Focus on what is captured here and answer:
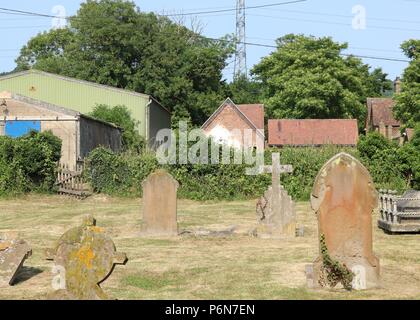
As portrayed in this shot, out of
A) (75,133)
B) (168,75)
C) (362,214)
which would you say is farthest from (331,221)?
(168,75)

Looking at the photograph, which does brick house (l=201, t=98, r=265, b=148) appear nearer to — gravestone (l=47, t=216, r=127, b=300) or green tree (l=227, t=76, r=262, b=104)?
green tree (l=227, t=76, r=262, b=104)

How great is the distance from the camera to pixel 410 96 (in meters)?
49.1

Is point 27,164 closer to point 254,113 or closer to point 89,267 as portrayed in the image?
point 89,267

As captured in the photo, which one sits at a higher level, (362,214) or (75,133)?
(75,133)

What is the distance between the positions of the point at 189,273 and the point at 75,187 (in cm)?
1963

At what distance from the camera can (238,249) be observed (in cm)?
1477

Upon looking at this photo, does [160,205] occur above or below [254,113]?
below

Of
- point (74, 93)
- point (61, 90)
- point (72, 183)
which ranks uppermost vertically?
point (61, 90)

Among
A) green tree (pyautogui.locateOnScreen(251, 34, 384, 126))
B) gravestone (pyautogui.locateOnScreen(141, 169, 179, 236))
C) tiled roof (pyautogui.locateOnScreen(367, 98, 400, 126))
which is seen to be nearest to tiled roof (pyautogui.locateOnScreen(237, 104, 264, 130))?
green tree (pyautogui.locateOnScreen(251, 34, 384, 126))

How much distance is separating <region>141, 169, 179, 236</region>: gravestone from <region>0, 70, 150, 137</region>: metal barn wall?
28.6 m

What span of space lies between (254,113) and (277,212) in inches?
1694

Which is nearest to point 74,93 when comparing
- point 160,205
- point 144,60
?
point 144,60

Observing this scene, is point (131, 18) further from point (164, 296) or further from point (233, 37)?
point (164, 296)

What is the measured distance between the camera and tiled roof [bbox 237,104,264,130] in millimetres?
59000
